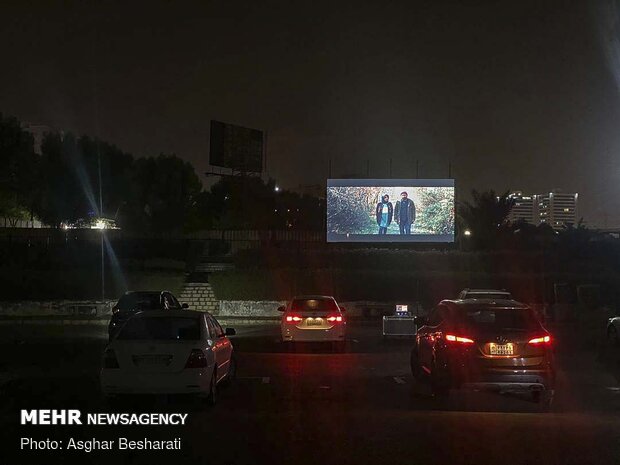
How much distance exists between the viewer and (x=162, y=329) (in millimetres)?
13047

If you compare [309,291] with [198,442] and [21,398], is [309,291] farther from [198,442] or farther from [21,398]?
[198,442]

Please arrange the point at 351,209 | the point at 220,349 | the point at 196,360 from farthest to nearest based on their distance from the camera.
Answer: the point at 351,209, the point at 220,349, the point at 196,360

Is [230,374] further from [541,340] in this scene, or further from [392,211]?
[392,211]

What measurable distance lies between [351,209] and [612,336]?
27.3 metres

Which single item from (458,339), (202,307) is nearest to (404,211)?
(202,307)

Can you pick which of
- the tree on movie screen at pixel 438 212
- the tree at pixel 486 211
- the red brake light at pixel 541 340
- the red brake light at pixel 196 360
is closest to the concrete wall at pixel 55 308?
the tree on movie screen at pixel 438 212

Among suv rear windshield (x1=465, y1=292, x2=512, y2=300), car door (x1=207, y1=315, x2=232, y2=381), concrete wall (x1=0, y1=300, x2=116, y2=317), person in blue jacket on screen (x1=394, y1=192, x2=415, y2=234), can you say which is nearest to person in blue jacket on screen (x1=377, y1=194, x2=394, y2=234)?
person in blue jacket on screen (x1=394, y1=192, x2=415, y2=234)

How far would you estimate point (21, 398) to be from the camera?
12930mm

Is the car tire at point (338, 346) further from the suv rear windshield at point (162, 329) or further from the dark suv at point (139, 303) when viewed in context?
the suv rear windshield at point (162, 329)

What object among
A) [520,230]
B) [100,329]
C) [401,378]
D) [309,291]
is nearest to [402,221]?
[309,291]

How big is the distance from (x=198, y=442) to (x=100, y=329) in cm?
2254

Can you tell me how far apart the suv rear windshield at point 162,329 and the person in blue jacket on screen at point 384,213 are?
3634 centimetres

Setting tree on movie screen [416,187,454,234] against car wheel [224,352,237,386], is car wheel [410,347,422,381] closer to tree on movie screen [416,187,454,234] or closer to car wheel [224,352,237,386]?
car wheel [224,352,237,386]

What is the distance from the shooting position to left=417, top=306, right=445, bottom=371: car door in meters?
13.6
